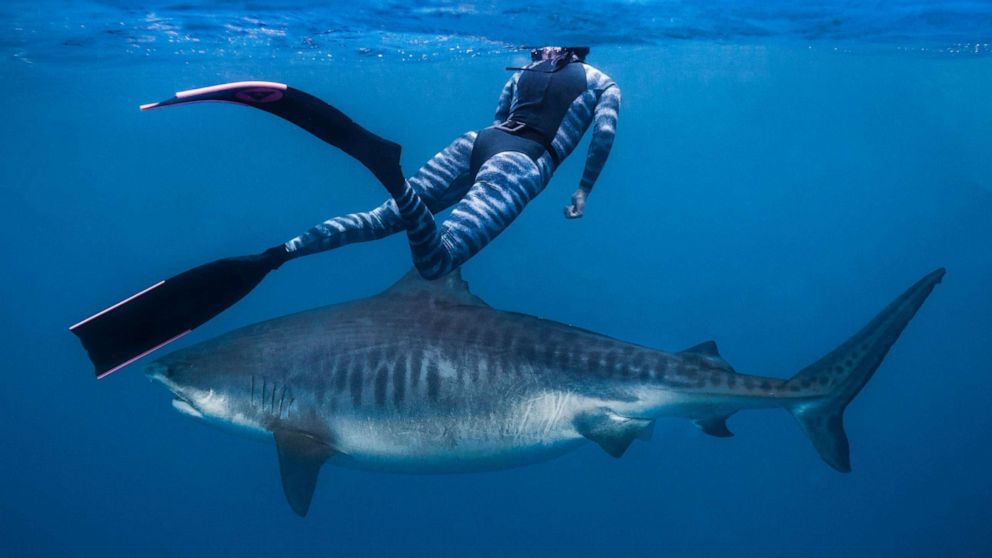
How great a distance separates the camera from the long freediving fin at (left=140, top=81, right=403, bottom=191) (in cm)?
400

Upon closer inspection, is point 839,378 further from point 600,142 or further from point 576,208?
point 600,142

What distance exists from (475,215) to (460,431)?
1.93 m

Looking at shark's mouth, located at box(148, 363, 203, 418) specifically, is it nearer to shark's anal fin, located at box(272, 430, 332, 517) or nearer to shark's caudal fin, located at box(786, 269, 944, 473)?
shark's anal fin, located at box(272, 430, 332, 517)

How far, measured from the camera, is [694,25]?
1398 cm

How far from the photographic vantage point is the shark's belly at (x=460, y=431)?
5805 mm

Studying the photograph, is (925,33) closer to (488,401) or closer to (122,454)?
(488,401)

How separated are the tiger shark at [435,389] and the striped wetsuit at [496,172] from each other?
0.88 m

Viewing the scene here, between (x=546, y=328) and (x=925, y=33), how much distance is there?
45.7 ft

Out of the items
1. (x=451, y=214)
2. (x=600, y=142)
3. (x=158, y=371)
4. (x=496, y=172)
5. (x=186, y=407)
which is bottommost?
(x=186, y=407)

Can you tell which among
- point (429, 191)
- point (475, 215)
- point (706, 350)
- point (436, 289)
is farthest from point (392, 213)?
point (706, 350)

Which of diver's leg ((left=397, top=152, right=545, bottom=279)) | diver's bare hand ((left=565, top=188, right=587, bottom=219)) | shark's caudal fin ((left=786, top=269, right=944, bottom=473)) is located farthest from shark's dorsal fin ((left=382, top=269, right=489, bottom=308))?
shark's caudal fin ((left=786, top=269, right=944, bottom=473))

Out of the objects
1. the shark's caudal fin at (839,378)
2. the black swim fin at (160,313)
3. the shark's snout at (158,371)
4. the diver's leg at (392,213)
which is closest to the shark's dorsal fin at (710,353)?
the shark's caudal fin at (839,378)

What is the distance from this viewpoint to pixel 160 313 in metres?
5.52

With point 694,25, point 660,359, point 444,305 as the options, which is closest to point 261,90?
point 444,305
